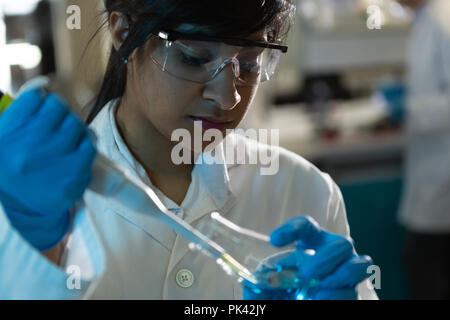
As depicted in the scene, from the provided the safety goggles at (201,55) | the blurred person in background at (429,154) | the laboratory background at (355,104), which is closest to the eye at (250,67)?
the safety goggles at (201,55)

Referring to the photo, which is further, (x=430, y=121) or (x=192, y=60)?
(x=430, y=121)

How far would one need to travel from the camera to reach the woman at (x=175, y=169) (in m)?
0.59

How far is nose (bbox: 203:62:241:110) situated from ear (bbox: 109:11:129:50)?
111 millimetres

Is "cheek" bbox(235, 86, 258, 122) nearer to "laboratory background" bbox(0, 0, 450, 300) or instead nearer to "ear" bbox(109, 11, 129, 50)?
"ear" bbox(109, 11, 129, 50)

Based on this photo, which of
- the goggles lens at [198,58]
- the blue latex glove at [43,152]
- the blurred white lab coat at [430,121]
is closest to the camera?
the blue latex glove at [43,152]

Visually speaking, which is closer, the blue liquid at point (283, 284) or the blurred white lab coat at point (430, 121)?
the blue liquid at point (283, 284)

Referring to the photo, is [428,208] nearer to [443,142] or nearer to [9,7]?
[443,142]

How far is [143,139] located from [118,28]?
0.14 m

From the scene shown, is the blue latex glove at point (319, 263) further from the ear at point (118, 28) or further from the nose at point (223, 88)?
the ear at point (118, 28)

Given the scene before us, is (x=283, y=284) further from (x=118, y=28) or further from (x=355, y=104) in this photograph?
(x=355, y=104)

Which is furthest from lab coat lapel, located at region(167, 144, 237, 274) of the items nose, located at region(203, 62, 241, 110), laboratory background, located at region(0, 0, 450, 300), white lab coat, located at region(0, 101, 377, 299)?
laboratory background, located at region(0, 0, 450, 300)

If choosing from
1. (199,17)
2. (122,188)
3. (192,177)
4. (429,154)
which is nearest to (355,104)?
(429,154)

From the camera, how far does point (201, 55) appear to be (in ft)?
1.99

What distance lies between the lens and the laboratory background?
1938 millimetres
